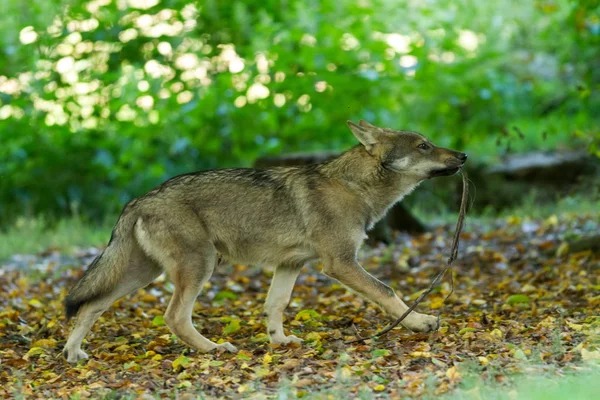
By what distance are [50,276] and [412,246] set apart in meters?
4.43

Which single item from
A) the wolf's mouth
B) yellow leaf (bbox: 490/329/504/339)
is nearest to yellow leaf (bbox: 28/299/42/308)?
the wolf's mouth

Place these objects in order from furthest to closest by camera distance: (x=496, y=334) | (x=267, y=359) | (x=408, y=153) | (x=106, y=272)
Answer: (x=408, y=153) < (x=106, y=272) < (x=496, y=334) < (x=267, y=359)

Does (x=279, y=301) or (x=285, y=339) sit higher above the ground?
(x=279, y=301)

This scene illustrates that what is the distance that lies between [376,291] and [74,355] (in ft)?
7.19

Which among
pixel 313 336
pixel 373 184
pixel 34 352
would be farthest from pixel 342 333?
pixel 34 352

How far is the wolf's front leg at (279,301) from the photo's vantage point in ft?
20.1

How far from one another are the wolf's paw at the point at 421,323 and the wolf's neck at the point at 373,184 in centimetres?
84

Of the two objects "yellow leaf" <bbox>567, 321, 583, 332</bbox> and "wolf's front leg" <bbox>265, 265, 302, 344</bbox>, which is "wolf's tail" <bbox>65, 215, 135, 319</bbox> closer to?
"wolf's front leg" <bbox>265, 265, 302, 344</bbox>

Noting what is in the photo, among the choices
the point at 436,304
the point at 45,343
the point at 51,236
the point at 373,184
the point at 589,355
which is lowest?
the point at 51,236

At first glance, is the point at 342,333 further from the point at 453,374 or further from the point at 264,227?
the point at 453,374

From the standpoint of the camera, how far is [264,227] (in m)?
6.24

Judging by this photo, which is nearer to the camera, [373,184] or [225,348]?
[225,348]

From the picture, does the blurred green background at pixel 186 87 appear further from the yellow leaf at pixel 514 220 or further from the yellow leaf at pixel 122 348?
the yellow leaf at pixel 122 348

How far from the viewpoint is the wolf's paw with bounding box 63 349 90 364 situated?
5.87 meters
